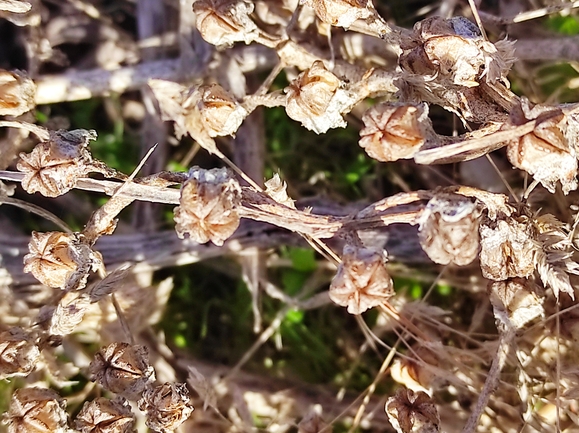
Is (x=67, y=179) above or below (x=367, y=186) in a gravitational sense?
above

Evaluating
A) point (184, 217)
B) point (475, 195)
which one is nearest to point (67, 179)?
point (184, 217)

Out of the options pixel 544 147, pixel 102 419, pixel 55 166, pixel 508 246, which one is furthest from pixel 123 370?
pixel 544 147

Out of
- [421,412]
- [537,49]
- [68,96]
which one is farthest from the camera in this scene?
[68,96]

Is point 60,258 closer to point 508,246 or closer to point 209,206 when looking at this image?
point 209,206

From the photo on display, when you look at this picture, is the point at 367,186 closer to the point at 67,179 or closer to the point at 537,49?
the point at 537,49

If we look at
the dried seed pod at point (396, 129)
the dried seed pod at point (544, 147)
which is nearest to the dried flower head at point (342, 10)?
the dried seed pod at point (396, 129)

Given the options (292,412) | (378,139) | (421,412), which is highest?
(378,139)

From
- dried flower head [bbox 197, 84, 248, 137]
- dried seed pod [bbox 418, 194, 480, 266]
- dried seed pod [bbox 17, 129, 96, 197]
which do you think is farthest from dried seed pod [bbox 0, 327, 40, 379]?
dried seed pod [bbox 418, 194, 480, 266]

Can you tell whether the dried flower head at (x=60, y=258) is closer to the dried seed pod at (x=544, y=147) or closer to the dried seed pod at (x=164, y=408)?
the dried seed pod at (x=164, y=408)
